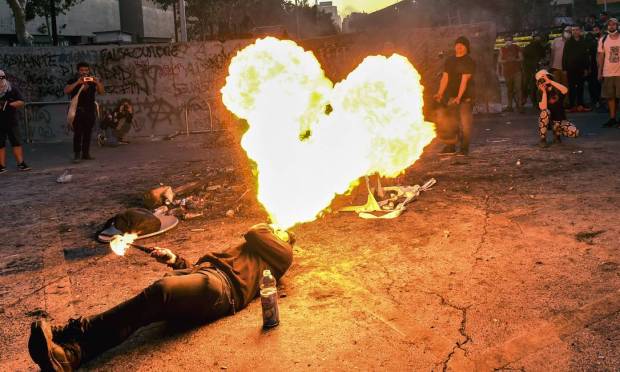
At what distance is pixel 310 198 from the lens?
6.03 metres

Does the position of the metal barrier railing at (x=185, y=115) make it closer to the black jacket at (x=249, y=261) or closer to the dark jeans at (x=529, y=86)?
the dark jeans at (x=529, y=86)

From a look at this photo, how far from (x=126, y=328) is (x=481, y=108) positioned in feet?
48.8

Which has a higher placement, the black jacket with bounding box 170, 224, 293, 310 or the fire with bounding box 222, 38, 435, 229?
the fire with bounding box 222, 38, 435, 229

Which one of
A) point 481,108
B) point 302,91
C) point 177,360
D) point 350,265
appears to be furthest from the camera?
point 481,108

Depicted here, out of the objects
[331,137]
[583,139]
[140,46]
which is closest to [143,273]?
[331,137]

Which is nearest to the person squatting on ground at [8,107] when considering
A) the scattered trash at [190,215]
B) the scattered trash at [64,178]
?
the scattered trash at [64,178]

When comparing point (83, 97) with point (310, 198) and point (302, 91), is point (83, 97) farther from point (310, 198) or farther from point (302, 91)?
point (310, 198)

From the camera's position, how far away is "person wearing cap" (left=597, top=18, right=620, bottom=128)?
37.8 feet

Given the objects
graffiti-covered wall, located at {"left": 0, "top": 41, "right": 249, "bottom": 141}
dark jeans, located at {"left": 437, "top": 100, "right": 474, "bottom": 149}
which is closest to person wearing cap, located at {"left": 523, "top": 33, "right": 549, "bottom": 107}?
dark jeans, located at {"left": 437, "top": 100, "right": 474, "bottom": 149}

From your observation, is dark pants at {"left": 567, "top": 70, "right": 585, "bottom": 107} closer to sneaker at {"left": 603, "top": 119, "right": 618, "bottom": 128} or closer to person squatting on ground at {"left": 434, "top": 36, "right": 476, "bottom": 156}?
sneaker at {"left": 603, "top": 119, "right": 618, "bottom": 128}

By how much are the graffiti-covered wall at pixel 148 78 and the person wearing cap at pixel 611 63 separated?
4513 mm

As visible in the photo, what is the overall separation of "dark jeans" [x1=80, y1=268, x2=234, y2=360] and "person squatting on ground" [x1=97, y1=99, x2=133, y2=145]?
40.9 feet

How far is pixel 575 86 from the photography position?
1515 centimetres

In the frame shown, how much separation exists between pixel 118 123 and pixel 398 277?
1276cm
